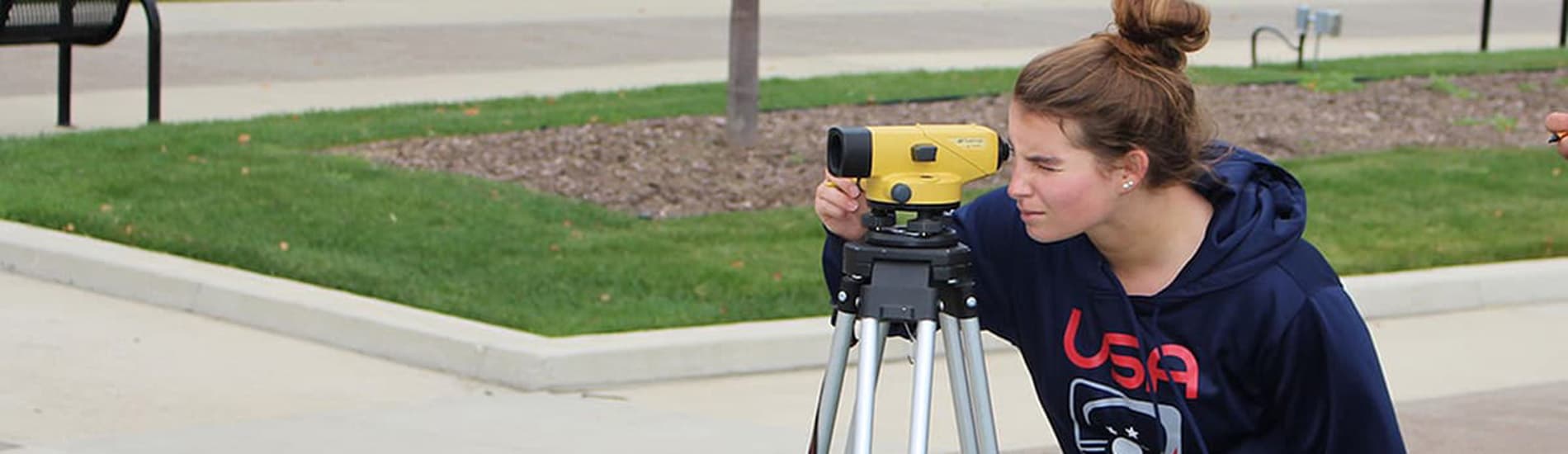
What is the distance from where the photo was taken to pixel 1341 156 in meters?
10.0

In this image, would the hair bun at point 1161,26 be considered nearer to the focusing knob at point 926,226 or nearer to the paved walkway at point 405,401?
the focusing knob at point 926,226

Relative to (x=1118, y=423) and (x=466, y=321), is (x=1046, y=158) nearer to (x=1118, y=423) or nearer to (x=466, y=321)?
(x=1118, y=423)

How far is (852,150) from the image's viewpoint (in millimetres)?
3035

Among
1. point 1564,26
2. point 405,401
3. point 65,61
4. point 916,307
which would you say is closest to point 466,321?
point 405,401

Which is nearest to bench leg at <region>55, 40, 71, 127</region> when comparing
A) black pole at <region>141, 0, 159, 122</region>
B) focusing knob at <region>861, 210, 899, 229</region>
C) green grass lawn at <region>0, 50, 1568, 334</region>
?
black pole at <region>141, 0, 159, 122</region>

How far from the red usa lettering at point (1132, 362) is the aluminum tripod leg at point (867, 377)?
26cm

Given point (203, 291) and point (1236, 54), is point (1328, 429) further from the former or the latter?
point (1236, 54)

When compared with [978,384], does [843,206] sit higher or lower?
higher

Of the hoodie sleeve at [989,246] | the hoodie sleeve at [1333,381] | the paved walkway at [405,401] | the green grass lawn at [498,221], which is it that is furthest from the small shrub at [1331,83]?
the hoodie sleeve at [1333,381]

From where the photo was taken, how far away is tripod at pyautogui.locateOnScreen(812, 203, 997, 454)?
124 inches

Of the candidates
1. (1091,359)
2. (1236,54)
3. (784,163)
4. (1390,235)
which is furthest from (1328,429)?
(1236,54)

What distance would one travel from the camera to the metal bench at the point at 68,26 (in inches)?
403

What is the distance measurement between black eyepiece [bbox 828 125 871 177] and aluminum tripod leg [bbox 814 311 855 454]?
1.12 feet

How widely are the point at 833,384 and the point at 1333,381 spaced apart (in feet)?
2.63
